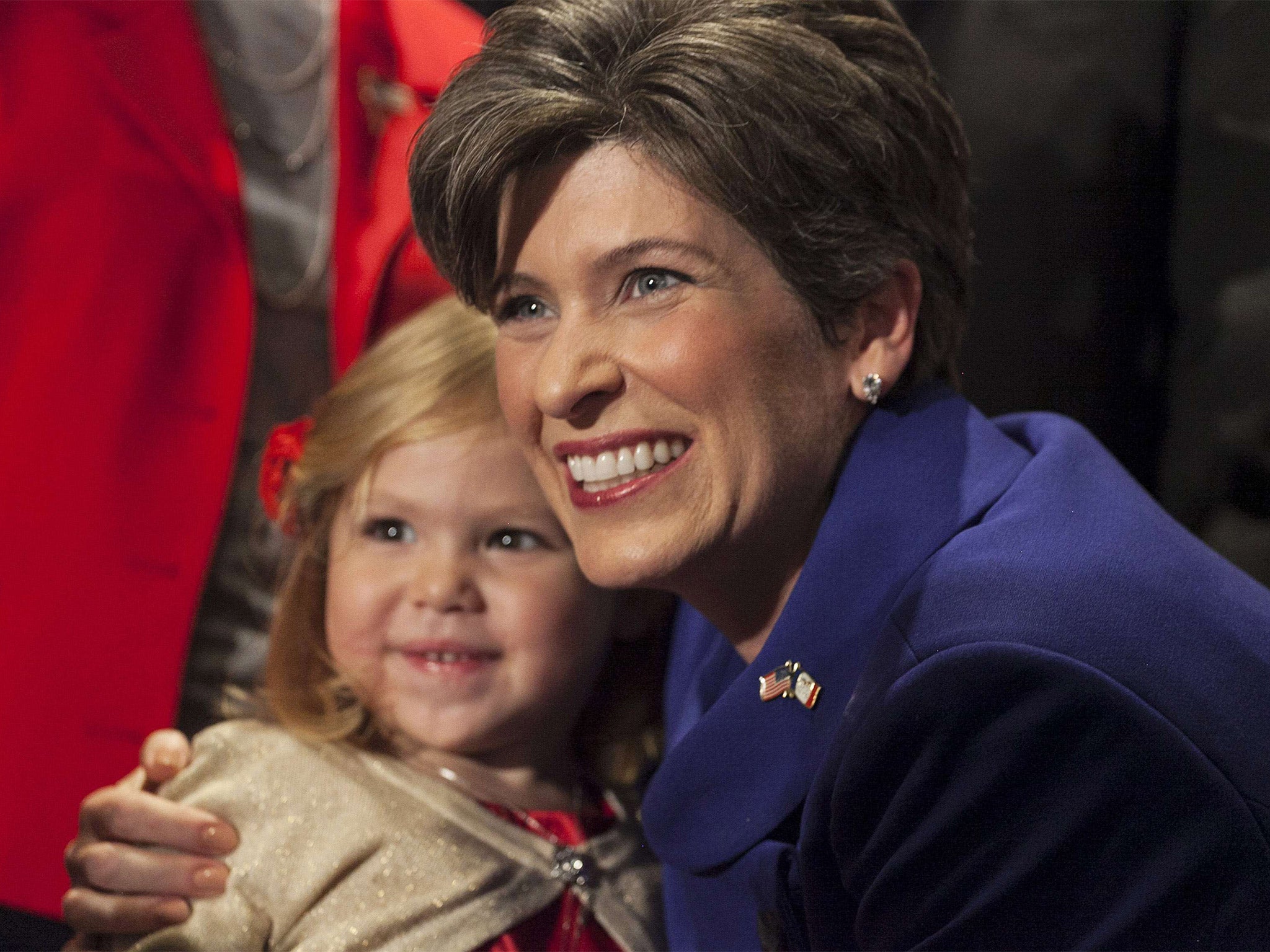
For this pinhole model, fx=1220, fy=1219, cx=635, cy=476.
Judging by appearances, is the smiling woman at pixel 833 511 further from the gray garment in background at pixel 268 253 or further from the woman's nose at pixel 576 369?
the gray garment in background at pixel 268 253

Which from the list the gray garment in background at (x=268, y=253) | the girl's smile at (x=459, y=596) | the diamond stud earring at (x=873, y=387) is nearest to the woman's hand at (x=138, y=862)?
the girl's smile at (x=459, y=596)

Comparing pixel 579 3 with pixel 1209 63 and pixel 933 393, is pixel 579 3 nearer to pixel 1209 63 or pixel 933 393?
pixel 933 393

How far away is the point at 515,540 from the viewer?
4.34ft

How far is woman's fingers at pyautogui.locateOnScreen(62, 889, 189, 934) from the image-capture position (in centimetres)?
114

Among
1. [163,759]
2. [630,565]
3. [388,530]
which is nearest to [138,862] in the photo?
[163,759]

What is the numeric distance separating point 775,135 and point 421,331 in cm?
59

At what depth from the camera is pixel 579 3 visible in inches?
40.6

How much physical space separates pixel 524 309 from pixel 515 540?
311mm

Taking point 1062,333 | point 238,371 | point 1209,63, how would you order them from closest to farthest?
point 238,371 → point 1209,63 → point 1062,333

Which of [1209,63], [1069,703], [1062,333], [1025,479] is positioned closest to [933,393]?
[1025,479]

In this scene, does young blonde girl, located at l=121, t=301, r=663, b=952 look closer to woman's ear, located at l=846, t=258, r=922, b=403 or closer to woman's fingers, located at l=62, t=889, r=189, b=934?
woman's fingers, located at l=62, t=889, r=189, b=934

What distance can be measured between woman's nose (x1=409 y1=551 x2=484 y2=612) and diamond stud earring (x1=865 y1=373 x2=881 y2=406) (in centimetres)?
47

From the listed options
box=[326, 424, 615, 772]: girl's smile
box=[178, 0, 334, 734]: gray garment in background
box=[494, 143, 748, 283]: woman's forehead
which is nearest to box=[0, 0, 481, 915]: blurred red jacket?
box=[178, 0, 334, 734]: gray garment in background

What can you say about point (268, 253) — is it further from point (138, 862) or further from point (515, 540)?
point (138, 862)
